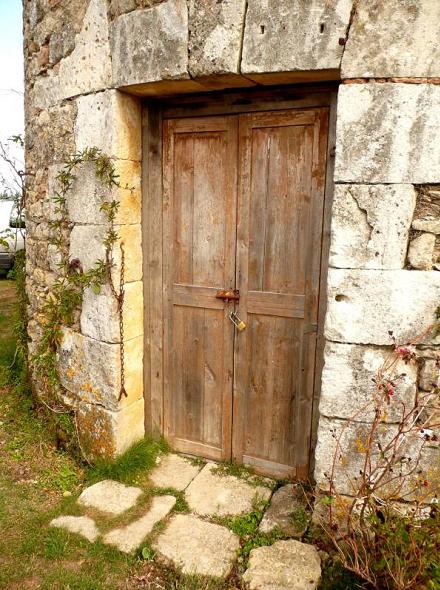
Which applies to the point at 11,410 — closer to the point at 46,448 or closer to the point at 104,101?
the point at 46,448

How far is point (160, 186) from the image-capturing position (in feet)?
10.3

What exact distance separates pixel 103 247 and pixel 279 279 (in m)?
1.14

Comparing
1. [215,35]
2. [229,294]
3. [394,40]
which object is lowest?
[229,294]

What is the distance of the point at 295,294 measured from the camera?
2832 mm

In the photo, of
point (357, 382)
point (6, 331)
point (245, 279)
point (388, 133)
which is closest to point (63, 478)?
point (245, 279)

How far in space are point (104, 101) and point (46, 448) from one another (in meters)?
2.45

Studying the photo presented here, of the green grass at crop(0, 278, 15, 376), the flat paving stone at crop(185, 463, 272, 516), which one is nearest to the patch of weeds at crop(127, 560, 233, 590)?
the flat paving stone at crop(185, 463, 272, 516)

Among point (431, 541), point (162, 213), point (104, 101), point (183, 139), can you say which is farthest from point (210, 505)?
point (104, 101)

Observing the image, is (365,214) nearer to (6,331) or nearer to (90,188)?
(90,188)

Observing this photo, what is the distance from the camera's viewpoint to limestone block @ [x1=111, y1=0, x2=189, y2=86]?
8.44 feet

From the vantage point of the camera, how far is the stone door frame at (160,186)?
265 cm

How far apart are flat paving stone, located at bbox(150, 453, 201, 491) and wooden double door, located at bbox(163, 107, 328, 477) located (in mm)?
131

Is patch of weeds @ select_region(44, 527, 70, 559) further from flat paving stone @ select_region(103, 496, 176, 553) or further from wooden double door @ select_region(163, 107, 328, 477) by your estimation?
wooden double door @ select_region(163, 107, 328, 477)

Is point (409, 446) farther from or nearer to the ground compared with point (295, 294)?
nearer to the ground
